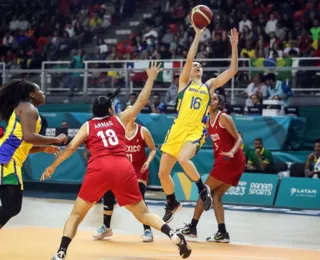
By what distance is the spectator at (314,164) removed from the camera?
16.2 m

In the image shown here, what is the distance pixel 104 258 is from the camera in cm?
907

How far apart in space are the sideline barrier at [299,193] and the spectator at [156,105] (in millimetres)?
4165

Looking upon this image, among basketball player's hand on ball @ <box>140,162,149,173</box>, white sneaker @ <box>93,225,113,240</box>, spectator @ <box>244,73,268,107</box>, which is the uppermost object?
spectator @ <box>244,73,268,107</box>

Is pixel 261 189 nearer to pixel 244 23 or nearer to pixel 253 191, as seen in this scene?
pixel 253 191

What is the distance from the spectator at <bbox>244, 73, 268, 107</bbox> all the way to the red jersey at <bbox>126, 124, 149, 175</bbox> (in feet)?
24.1

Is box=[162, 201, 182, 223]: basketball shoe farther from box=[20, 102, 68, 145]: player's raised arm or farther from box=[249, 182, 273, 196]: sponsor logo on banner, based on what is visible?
box=[249, 182, 273, 196]: sponsor logo on banner

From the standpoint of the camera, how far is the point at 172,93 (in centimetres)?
1919

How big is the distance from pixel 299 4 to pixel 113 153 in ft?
52.9

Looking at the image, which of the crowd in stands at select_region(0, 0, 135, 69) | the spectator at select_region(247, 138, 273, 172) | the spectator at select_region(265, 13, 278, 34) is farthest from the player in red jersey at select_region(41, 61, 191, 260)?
the crowd in stands at select_region(0, 0, 135, 69)

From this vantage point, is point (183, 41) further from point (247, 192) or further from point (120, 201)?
point (120, 201)

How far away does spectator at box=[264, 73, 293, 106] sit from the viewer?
17797mm

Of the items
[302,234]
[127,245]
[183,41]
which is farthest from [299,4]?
[127,245]

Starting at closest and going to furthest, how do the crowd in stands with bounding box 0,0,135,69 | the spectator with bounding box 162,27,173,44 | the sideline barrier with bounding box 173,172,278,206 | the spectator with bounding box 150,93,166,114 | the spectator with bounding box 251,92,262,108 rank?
1. the sideline barrier with bounding box 173,172,278,206
2. the spectator with bounding box 251,92,262,108
3. the spectator with bounding box 150,93,166,114
4. the spectator with bounding box 162,27,173,44
5. the crowd in stands with bounding box 0,0,135,69

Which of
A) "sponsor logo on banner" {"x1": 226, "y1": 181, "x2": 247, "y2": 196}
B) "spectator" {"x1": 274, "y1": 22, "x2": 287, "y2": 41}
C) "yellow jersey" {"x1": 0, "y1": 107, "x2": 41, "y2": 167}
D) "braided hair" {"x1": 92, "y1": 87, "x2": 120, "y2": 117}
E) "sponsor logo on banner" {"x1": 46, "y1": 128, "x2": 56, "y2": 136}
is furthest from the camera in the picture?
"spectator" {"x1": 274, "y1": 22, "x2": 287, "y2": 41}
